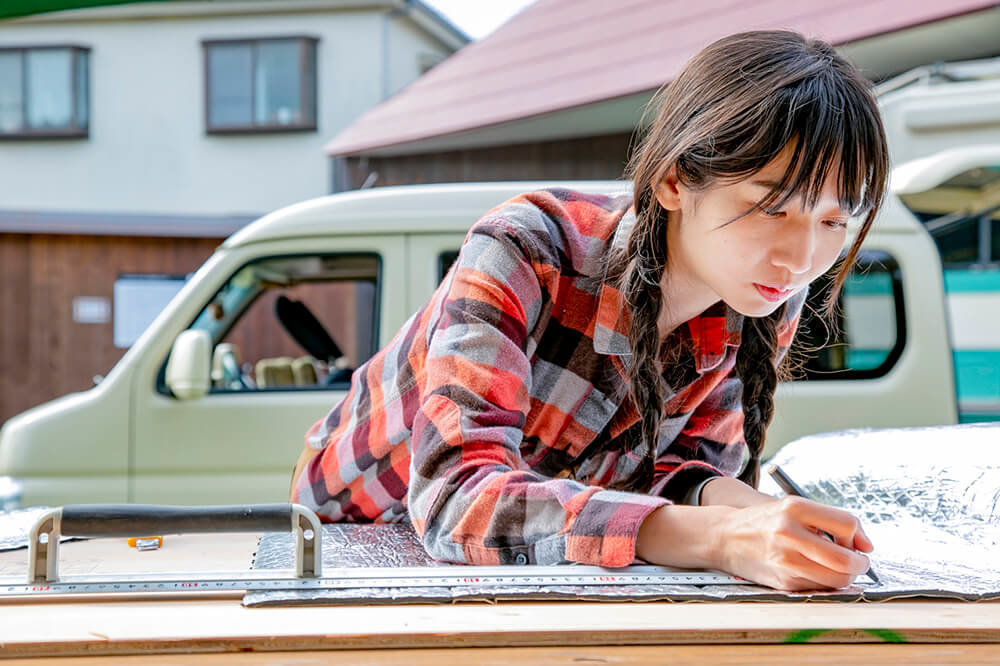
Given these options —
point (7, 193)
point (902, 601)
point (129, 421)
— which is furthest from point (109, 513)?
point (7, 193)

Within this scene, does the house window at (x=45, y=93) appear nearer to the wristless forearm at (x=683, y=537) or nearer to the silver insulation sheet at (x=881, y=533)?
the silver insulation sheet at (x=881, y=533)

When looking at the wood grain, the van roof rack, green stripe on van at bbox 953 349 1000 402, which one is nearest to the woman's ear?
the wood grain

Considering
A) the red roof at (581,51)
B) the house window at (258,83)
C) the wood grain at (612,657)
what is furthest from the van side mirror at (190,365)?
the house window at (258,83)

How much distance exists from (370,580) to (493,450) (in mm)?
224

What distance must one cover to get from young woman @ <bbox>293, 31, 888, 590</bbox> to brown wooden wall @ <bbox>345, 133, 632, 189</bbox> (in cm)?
624

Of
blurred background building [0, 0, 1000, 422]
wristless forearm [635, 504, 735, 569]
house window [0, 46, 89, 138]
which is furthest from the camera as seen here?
house window [0, 46, 89, 138]

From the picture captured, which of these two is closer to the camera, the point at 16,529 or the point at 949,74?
the point at 16,529

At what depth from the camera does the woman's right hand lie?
2.70 feet

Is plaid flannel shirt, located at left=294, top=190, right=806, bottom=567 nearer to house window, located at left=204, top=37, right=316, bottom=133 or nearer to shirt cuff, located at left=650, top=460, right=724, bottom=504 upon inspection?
shirt cuff, located at left=650, top=460, right=724, bottom=504

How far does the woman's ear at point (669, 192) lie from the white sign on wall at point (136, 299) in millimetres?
8726

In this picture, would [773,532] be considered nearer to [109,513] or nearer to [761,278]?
[761,278]

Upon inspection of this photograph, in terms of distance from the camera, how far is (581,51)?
6.97 metres

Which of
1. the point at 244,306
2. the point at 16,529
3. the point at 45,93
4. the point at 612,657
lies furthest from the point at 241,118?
the point at 612,657

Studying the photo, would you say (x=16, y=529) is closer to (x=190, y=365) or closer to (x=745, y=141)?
(x=745, y=141)
